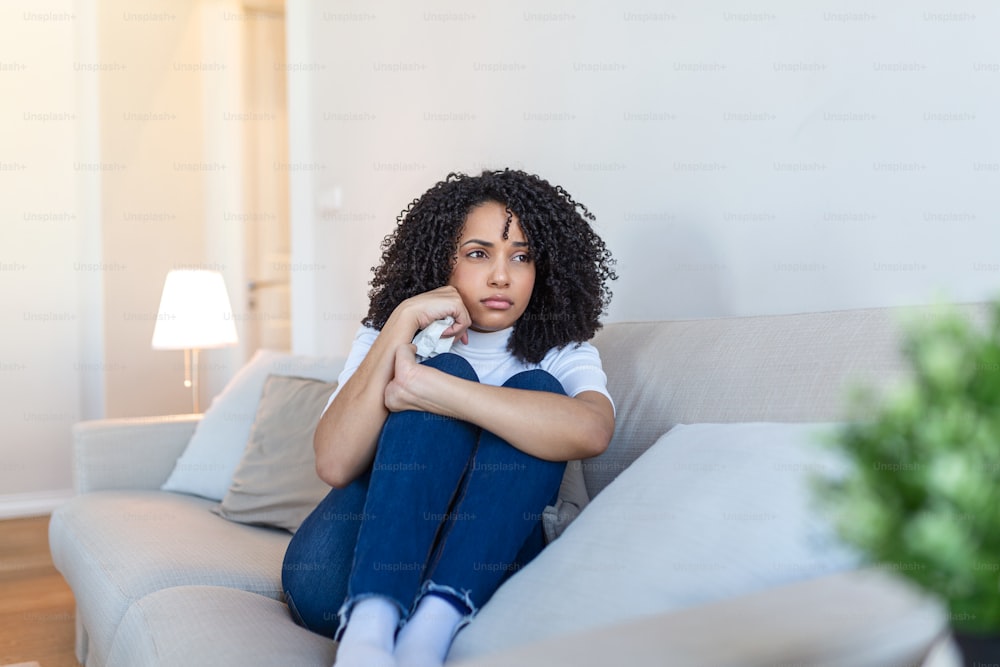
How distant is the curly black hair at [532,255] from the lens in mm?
1584

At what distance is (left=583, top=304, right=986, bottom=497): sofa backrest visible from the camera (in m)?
1.18

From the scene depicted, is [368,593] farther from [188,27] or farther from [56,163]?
[188,27]

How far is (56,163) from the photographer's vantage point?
13.9ft

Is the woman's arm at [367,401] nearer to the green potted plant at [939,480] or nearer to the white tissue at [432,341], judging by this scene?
the white tissue at [432,341]

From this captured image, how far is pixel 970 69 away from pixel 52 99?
4.03 m

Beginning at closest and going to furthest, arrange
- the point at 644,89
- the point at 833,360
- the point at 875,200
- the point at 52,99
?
the point at 833,360 → the point at 875,200 → the point at 644,89 → the point at 52,99

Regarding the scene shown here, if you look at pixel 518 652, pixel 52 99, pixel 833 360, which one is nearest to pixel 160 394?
pixel 52 99

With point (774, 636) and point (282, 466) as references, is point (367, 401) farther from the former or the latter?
point (774, 636)

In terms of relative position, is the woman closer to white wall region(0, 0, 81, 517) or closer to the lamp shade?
the lamp shade

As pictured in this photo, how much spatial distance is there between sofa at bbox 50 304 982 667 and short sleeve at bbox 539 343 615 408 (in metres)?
0.07

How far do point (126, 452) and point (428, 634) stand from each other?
1598 millimetres

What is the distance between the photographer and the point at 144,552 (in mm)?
1702

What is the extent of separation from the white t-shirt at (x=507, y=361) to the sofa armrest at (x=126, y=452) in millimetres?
1095

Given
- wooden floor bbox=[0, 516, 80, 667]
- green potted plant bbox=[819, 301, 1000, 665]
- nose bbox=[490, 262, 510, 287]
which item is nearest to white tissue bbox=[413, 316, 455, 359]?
nose bbox=[490, 262, 510, 287]
